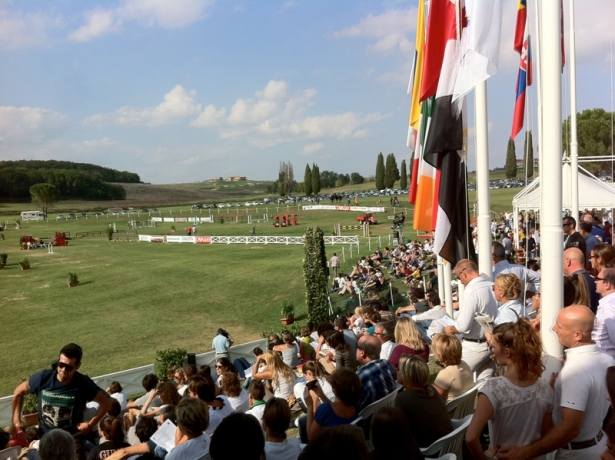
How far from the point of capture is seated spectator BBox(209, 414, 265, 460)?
254cm

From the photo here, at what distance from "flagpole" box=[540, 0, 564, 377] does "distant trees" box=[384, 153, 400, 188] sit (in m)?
106

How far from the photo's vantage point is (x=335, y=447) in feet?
7.21

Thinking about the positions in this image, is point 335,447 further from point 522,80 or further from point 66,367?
point 522,80

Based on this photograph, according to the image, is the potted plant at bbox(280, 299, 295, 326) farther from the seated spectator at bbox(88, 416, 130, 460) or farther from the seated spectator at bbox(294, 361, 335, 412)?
the seated spectator at bbox(88, 416, 130, 460)

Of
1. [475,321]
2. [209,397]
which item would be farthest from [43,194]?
[475,321]

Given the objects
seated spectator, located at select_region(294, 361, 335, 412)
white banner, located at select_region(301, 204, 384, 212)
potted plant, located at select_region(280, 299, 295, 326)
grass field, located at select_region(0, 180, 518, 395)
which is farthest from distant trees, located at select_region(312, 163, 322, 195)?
seated spectator, located at select_region(294, 361, 335, 412)

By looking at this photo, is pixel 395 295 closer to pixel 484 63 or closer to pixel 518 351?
pixel 484 63

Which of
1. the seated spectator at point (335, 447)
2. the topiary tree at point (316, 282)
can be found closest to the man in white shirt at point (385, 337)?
the seated spectator at point (335, 447)

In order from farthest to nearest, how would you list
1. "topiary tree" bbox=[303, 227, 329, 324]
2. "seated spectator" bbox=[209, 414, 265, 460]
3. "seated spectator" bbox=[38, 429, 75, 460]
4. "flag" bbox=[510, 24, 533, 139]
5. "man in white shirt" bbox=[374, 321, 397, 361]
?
1. "topiary tree" bbox=[303, 227, 329, 324]
2. "flag" bbox=[510, 24, 533, 139]
3. "man in white shirt" bbox=[374, 321, 397, 361]
4. "seated spectator" bbox=[38, 429, 75, 460]
5. "seated spectator" bbox=[209, 414, 265, 460]

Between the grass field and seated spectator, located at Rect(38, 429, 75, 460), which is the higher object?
seated spectator, located at Rect(38, 429, 75, 460)

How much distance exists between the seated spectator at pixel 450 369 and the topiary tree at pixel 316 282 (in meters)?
12.9

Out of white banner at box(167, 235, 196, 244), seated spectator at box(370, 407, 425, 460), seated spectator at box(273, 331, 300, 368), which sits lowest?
white banner at box(167, 235, 196, 244)

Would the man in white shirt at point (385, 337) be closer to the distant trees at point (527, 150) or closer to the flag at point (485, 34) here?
the distant trees at point (527, 150)

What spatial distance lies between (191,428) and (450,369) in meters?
2.17
